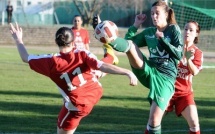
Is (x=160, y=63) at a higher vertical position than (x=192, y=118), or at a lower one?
higher

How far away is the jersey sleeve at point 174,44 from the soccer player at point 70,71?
895 millimetres

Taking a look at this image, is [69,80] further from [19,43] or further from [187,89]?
[187,89]

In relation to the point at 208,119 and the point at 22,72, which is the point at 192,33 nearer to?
the point at 208,119

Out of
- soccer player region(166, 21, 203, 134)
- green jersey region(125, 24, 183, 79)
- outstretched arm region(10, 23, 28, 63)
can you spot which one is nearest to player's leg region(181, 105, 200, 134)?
soccer player region(166, 21, 203, 134)

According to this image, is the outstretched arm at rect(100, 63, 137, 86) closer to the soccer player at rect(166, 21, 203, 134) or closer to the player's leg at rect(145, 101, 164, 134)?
the player's leg at rect(145, 101, 164, 134)

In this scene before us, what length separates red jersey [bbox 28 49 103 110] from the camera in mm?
7383

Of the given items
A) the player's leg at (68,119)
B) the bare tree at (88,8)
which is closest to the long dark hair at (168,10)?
the player's leg at (68,119)

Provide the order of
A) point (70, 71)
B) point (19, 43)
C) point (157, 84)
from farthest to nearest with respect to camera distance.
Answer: point (157, 84)
point (19, 43)
point (70, 71)

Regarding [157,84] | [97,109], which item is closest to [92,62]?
[157,84]

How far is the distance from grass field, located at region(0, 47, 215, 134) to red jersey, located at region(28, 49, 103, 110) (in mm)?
2645

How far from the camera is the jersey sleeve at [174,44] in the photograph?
786cm

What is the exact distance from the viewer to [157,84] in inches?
315

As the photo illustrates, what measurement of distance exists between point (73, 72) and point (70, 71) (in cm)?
4

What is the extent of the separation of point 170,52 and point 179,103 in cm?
109
